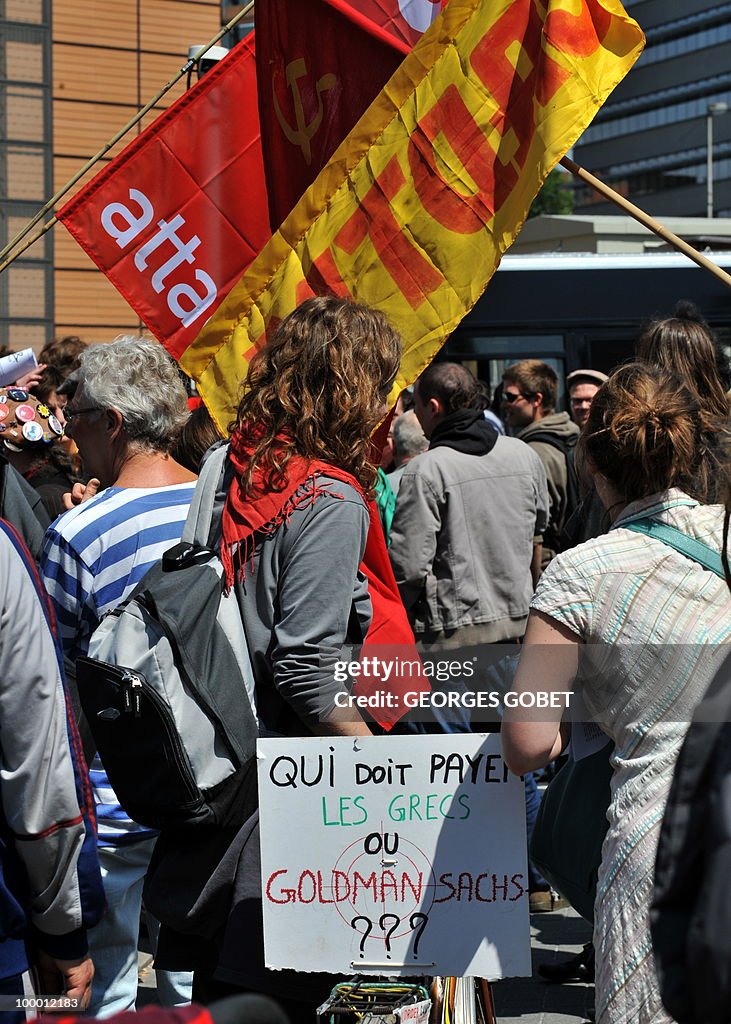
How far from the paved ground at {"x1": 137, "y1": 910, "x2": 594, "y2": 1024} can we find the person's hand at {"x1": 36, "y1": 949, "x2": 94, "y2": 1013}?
6.63 feet

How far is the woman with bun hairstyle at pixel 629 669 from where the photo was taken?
2.31 metres

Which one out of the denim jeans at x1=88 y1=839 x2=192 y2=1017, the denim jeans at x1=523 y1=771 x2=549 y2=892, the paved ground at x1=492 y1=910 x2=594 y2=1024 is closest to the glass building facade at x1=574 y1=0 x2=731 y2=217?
the denim jeans at x1=523 y1=771 x2=549 y2=892

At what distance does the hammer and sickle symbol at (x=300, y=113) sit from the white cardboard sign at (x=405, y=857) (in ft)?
7.52

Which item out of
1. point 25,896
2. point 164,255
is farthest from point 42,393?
point 25,896

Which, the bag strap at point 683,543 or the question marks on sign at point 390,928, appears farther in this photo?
the question marks on sign at point 390,928

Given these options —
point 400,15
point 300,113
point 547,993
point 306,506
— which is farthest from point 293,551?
point 547,993

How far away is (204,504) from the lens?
267cm

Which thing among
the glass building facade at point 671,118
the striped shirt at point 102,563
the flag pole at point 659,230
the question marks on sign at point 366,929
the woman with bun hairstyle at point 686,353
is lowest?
the question marks on sign at point 366,929

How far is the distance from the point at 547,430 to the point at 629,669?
4.46 meters

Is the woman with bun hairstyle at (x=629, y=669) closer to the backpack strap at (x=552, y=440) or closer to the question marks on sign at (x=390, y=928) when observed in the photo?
the question marks on sign at (x=390, y=928)

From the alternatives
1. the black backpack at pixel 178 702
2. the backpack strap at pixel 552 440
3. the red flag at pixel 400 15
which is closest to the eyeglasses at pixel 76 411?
the black backpack at pixel 178 702

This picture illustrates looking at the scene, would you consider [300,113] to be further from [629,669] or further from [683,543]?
[629,669]

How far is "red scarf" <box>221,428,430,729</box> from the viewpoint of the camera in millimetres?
2561

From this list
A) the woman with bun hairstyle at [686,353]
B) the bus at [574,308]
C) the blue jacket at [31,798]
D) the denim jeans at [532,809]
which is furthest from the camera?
the bus at [574,308]
